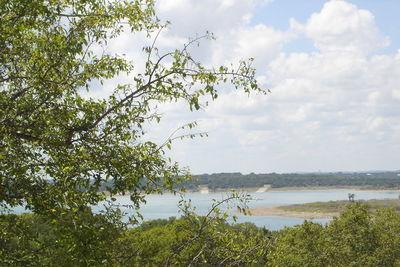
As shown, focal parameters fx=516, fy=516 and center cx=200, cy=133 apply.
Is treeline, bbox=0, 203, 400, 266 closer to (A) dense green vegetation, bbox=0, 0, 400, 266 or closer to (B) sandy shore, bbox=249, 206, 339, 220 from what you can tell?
(A) dense green vegetation, bbox=0, 0, 400, 266

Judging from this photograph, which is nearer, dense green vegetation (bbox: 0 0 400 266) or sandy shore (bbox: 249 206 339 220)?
dense green vegetation (bbox: 0 0 400 266)

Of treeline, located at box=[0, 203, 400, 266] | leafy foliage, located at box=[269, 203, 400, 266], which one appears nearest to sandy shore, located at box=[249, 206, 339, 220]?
leafy foliage, located at box=[269, 203, 400, 266]

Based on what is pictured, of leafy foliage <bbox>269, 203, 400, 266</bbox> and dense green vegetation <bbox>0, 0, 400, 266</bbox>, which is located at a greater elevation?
dense green vegetation <bbox>0, 0, 400, 266</bbox>

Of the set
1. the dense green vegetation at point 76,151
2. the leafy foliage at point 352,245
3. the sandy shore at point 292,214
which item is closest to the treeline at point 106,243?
the dense green vegetation at point 76,151

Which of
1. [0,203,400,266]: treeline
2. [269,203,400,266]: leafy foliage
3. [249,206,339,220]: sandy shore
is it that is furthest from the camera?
[249,206,339,220]: sandy shore

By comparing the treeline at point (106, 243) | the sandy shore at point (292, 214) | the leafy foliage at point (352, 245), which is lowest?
the sandy shore at point (292, 214)

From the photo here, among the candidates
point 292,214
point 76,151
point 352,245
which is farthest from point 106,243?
point 292,214

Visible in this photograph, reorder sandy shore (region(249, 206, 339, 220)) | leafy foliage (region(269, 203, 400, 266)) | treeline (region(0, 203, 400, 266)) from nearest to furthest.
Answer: treeline (region(0, 203, 400, 266)), leafy foliage (region(269, 203, 400, 266)), sandy shore (region(249, 206, 339, 220))

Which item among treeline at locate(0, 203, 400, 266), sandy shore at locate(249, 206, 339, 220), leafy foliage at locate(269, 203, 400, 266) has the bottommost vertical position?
sandy shore at locate(249, 206, 339, 220)

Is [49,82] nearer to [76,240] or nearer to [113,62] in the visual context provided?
[113,62]

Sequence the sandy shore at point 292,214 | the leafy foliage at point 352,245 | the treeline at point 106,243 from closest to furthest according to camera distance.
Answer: the treeline at point 106,243 < the leafy foliage at point 352,245 < the sandy shore at point 292,214

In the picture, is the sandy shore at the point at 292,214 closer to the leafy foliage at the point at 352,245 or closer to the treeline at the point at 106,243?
the leafy foliage at the point at 352,245

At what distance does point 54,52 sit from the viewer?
6590 millimetres

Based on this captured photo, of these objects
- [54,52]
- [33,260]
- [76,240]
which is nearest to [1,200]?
[33,260]
